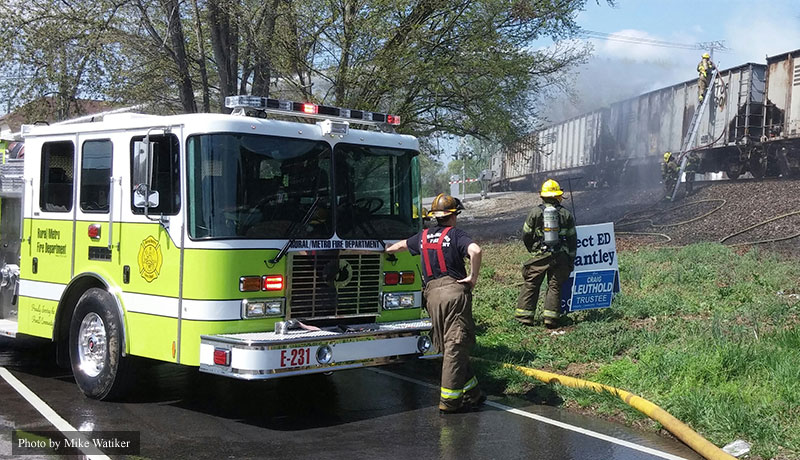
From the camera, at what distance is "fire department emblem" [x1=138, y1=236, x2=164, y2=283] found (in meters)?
6.96

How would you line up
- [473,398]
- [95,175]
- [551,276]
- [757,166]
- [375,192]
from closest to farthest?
[473,398] → [95,175] → [375,192] → [551,276] → [757,166]

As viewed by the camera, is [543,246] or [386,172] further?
[543,246]

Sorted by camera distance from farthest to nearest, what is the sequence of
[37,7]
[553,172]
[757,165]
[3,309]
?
[553,172], [757,165], [37,7], [3,309]

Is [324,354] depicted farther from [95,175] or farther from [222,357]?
[95,175]

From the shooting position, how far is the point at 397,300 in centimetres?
783

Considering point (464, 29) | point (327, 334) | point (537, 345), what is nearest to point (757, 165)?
point (464, 29)

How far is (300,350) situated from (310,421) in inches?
30.4

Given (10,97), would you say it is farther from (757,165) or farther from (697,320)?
(757,165)

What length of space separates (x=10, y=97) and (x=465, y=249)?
50.8 feet

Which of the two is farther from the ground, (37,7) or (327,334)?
(37,7)

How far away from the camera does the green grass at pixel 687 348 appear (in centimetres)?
655

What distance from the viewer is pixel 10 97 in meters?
19.2

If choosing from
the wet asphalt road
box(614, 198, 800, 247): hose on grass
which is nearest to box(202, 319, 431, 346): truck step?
the wet asphalt road

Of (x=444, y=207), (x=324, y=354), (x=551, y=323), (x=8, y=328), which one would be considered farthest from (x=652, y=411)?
(x=8, y=328)
